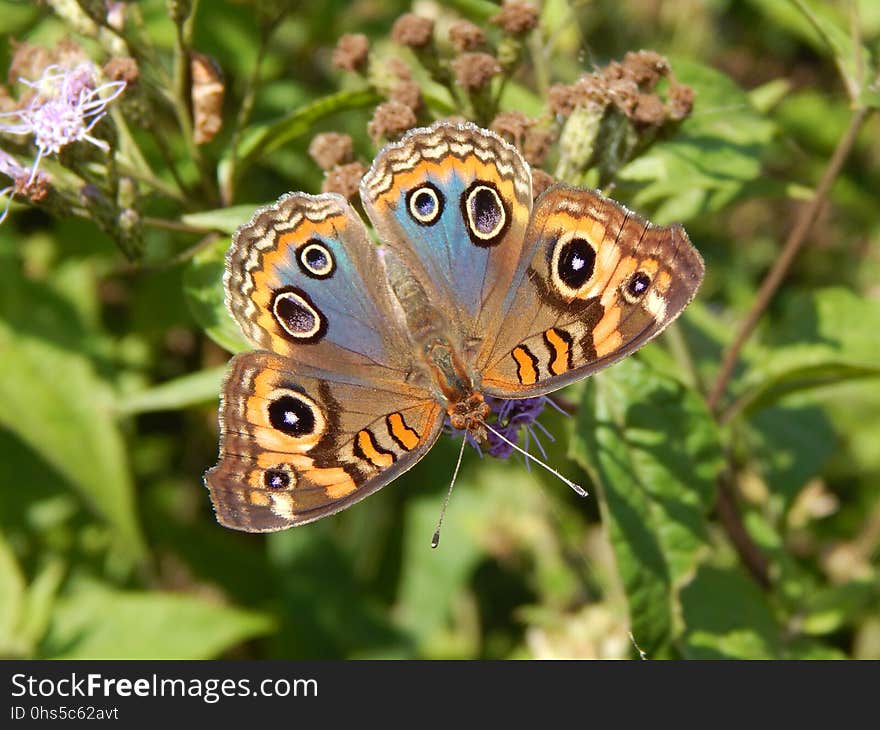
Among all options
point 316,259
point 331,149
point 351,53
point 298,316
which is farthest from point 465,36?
point 298,316

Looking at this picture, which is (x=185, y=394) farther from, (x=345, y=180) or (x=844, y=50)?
(x=844, y=50)

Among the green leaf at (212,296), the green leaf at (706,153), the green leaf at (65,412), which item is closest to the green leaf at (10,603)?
the green leaf at (65,412)

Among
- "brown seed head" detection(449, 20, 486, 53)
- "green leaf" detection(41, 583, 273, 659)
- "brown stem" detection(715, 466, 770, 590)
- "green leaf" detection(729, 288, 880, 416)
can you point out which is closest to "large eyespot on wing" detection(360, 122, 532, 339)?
"brown seed head" detection(449, 20, 486, 53)

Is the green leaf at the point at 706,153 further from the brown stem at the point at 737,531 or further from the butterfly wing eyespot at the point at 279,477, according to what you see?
the butterfly wing eyespot at the point at 279,477

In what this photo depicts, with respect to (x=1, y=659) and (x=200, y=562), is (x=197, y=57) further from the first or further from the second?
(x=200, y=562)

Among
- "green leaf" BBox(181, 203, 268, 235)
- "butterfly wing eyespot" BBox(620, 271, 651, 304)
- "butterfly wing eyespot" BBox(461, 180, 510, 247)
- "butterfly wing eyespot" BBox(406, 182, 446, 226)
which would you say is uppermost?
"green leaf" BBox(181, 203, 268, 235)

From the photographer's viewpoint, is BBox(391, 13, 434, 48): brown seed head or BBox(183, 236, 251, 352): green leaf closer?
BBox(183, 236, 251, 352): green leaf

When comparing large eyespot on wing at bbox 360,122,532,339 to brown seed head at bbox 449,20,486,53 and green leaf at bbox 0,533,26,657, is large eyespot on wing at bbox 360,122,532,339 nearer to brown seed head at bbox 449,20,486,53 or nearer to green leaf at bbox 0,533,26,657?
brown seed head at bbox 449,20,486,53

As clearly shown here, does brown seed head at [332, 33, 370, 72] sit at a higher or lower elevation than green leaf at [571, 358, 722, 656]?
higher
